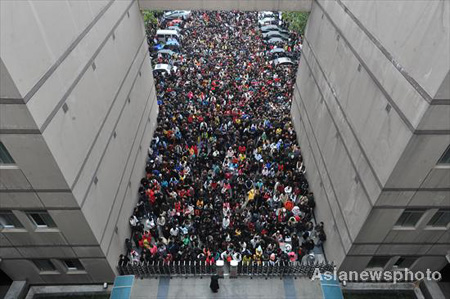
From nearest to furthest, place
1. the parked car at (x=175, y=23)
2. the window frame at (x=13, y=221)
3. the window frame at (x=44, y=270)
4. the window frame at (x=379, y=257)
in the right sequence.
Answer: the window frame at (x=13, y=221), the window frame at (x=44, y=270), the window frame at (x=379, y=257), the parked car at (x=175, y=23)

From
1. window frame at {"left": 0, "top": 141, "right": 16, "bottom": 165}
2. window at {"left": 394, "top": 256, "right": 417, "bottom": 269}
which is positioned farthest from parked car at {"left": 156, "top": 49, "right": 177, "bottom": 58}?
window at {"left": 394, "top": 256, "right": 417, "bottom": 269}

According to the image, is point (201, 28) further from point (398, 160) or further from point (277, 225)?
point (398, 160)

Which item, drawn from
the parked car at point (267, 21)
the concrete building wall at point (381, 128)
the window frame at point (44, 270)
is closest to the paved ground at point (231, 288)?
the concrete building wall at point (381, 128)

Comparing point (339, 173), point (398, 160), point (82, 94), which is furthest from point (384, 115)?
point (82, 94)

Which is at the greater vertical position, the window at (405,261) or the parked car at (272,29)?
the parked car at (272,29)

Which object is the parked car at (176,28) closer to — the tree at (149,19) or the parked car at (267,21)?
the tree at (149,19)

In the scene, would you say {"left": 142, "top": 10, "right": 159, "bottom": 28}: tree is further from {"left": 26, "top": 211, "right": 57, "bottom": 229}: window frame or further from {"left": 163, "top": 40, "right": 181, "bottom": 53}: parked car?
{"left": 26, "top": 211, "right": 57, "bottom": 229}: window frame

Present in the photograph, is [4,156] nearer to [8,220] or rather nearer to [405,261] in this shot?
[8,220]
